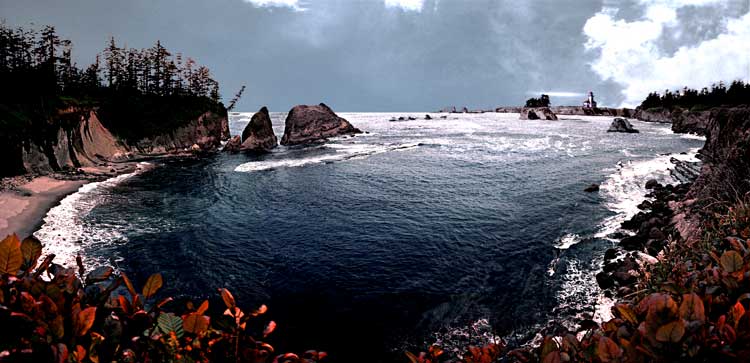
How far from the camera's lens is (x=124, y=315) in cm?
262

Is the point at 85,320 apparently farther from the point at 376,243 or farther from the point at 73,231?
the point at 73,231

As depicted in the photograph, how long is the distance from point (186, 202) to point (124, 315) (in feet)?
95.3

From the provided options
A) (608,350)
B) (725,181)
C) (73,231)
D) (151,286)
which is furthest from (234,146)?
(608,350)

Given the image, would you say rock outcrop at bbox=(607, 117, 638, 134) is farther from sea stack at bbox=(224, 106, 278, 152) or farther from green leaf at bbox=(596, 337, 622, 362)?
green leaf at bbox=(596, 337, 622, 362)

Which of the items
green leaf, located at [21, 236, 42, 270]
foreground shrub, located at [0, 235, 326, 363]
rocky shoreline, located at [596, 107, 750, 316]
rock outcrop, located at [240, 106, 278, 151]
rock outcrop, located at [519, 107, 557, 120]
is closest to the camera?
foreground shrub, located at [0, 235, 326, 363]

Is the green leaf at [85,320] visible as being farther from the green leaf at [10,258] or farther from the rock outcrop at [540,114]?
the rock outcrop at [540,114]

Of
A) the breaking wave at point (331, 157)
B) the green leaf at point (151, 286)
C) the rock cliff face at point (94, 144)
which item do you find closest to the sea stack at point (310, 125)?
the breaking wave at point (331, 157)

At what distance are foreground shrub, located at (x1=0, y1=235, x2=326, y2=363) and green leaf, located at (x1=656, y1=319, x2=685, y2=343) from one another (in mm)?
2225

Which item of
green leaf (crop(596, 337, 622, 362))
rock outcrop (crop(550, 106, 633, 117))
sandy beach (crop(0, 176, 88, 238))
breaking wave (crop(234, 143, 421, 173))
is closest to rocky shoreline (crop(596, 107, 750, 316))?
green leaf (crop(596, 337, 622, 362))

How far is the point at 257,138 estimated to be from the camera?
61688mm

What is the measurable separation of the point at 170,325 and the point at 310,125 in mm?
73699

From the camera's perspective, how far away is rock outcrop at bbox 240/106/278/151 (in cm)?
6119

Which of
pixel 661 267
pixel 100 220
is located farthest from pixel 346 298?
pixel 100 220

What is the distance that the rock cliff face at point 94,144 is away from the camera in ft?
117
